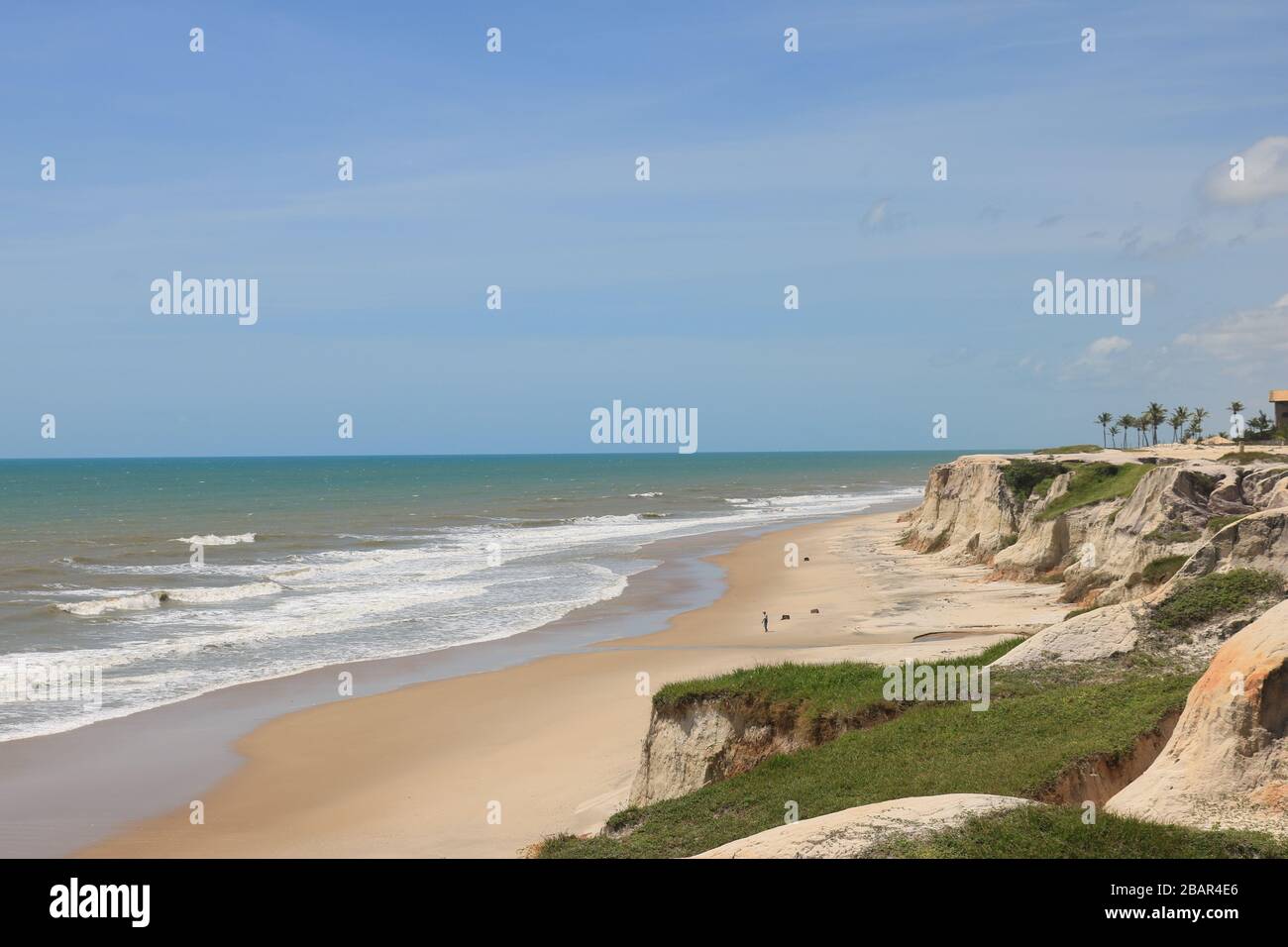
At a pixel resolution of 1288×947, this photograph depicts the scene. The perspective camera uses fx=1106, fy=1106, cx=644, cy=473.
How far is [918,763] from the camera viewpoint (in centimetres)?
1295

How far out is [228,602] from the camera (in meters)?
41.4

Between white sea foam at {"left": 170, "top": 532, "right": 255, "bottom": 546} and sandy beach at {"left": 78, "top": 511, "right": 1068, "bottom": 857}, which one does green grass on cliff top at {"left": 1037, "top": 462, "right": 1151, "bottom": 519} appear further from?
white sea foam at {"left": 170, "top": 532, "right": 255, "bottom": 546}

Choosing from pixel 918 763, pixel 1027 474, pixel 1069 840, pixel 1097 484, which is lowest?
pixel 918 763

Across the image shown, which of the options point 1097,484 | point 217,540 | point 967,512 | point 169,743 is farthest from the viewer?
point 217,540

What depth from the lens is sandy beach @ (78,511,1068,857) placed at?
1691cm

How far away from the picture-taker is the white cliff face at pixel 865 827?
8281 mm

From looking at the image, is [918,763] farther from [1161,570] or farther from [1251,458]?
[1251,458]

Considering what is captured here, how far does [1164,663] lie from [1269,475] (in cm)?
2011

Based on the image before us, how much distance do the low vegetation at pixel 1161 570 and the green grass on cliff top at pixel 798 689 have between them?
11287 mm

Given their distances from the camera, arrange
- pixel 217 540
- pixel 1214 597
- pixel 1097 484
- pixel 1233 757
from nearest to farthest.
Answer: pixel 1233 757 → pixel 1214 597 → pixel 1097 484 → pixel 217 540

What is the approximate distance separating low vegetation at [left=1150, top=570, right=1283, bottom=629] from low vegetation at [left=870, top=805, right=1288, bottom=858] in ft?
28.5

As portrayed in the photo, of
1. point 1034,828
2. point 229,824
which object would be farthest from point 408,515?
point 1034,828

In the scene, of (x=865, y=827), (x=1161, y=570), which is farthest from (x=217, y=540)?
(x=865, y=827)

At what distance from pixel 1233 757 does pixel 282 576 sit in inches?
1763
